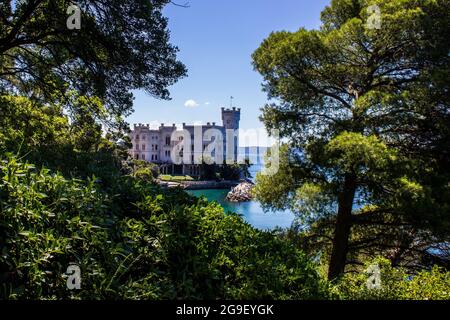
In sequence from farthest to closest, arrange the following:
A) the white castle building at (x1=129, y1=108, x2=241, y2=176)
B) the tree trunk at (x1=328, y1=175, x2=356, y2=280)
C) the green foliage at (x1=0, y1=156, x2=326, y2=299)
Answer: the white castle building at (x1=129, y1=108, x2=241, y2=176) < the tree trunk at (x1=328, y1=175, x2=356, y2=280) < the green foliage at (x1=0, y1=156, x2=326, y2=299)

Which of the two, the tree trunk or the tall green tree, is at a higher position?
the tall green tree

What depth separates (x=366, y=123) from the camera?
874 cm

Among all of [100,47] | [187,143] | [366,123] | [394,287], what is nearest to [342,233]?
[366,123]

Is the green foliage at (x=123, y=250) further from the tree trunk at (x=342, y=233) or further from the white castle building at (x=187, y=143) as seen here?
the white castle building at (x=187, y=143)

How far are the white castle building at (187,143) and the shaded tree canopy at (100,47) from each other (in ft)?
221

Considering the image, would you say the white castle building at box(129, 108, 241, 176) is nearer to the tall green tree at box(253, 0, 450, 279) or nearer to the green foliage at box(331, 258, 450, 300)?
the tall green tree at box(253, 0, 450, 279)

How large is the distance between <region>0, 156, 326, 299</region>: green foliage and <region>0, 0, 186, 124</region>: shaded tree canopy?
6106 millimetres

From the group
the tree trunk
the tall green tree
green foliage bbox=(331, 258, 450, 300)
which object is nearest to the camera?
green foliage bbox=(331, 258, 450, 300)

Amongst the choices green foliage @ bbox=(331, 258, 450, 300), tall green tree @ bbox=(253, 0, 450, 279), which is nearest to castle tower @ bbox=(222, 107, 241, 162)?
tall green tree @ bbox=(253, 0, 450, 279)

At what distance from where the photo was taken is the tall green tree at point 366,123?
25.5 ft

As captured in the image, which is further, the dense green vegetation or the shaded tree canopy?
the shaded tree canopy

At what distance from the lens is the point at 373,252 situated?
35.7 feet

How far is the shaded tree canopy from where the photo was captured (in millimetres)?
8461

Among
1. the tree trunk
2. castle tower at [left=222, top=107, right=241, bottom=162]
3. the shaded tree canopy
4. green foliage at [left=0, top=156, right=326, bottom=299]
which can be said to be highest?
castle tower at [left=222, top=107, right=241, bottom=162]
